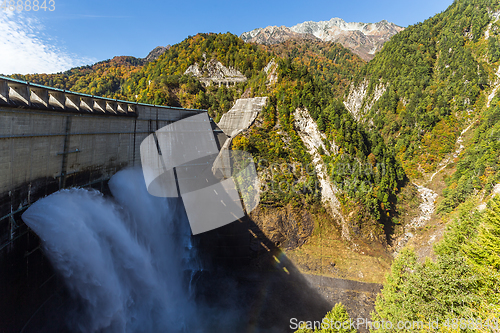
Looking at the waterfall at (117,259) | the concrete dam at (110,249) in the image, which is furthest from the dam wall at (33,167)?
the waterfall at (117,259)

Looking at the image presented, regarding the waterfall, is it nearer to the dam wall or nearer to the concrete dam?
the concrete dam

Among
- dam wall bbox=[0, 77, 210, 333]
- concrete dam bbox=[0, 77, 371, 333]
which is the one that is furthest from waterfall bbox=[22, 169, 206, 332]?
dam wall bbox=[0, 77, 210, 333]

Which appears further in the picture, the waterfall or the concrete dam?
the waterfall

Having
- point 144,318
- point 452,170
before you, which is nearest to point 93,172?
point 144,318

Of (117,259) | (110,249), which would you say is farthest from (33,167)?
(117,259)

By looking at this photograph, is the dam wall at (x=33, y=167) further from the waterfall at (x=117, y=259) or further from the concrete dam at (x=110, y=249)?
the waterfall at (x=117, y=259)

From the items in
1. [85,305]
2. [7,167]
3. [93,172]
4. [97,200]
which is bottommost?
[85,305]

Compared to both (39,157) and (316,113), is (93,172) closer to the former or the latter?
(39,157)
